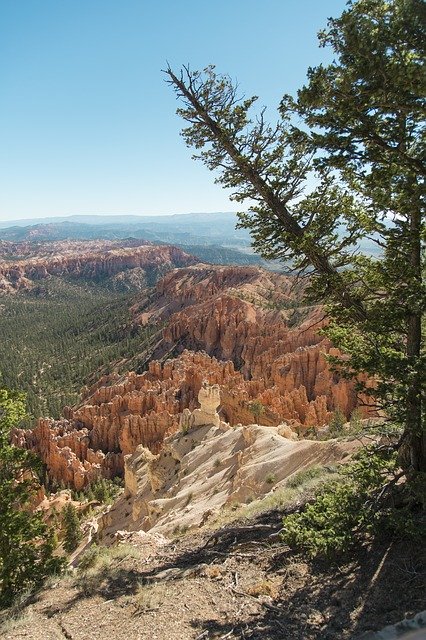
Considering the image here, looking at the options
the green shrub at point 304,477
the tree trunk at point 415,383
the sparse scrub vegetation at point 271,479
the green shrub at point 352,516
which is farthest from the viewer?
the sparse scrub vegetation at point 271,479

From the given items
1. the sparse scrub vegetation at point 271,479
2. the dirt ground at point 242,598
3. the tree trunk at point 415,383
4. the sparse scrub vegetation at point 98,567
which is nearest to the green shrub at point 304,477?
the sparse scrub vegetation at point 271,479

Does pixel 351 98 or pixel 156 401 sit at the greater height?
pixel 351 98

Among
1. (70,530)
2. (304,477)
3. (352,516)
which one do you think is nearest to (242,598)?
(352,516)

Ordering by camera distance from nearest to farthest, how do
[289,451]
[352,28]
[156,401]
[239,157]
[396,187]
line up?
1. [352,28]
2. [396,187]
3. [239,157]
4. [289,451]
5. [156,401]

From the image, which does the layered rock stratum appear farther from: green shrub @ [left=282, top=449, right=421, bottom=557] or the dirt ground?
the dirt ground

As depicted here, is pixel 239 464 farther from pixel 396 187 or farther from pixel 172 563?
pixel 396 187

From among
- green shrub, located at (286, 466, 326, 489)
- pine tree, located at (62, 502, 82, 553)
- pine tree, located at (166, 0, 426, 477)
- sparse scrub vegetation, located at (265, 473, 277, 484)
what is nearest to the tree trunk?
pine tree, located at (166, 0, 426, 477)

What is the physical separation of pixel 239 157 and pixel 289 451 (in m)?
14.5

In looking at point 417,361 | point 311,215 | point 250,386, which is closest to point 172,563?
point 417,361

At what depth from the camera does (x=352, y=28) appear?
6098 millimetres

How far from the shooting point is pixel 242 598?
22.0 feet

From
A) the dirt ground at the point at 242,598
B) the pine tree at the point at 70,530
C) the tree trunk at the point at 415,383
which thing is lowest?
the pine tree at the point at 70,530

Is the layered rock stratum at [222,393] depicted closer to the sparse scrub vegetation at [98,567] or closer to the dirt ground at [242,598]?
the sparse scrub vegetation at [98,567]

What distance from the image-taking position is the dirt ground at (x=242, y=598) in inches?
227
